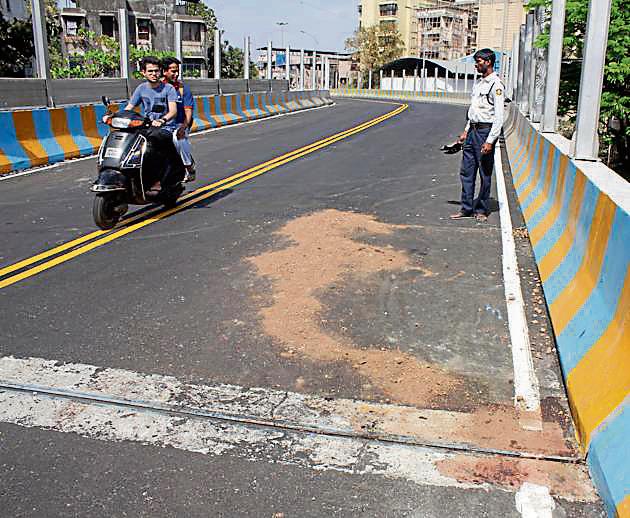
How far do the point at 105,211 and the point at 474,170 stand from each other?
14.7ft

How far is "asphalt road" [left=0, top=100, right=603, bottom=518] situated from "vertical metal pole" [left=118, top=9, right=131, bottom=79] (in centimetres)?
1029

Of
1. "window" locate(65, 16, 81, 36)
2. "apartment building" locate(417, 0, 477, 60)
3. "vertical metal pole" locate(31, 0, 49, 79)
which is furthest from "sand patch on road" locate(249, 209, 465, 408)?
"apartment building" locate(417, 0, 477, 60)

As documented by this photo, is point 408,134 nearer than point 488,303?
No

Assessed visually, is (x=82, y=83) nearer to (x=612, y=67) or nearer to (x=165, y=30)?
(x=612, y=67)

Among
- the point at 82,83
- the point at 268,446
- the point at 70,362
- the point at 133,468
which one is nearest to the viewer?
the point at 133,468

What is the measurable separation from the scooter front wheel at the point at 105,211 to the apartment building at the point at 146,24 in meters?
64.2

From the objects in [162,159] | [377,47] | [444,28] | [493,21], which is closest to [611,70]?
[162,159]

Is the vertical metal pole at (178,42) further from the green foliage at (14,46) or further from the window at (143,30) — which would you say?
the window at (143,30)

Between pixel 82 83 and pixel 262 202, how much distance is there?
10303 mm

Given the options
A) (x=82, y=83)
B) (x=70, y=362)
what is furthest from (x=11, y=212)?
(x=82, y=83)

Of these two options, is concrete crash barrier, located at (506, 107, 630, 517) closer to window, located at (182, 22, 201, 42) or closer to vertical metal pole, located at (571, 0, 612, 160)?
vertical metal pole, located at (571, 0, 612, 160)

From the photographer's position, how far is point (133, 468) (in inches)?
132

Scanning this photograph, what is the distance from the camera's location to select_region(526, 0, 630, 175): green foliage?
66.2 ft

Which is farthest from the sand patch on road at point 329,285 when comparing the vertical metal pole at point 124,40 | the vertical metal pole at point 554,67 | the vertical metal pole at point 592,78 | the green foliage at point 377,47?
the green foliage at point 377,47
